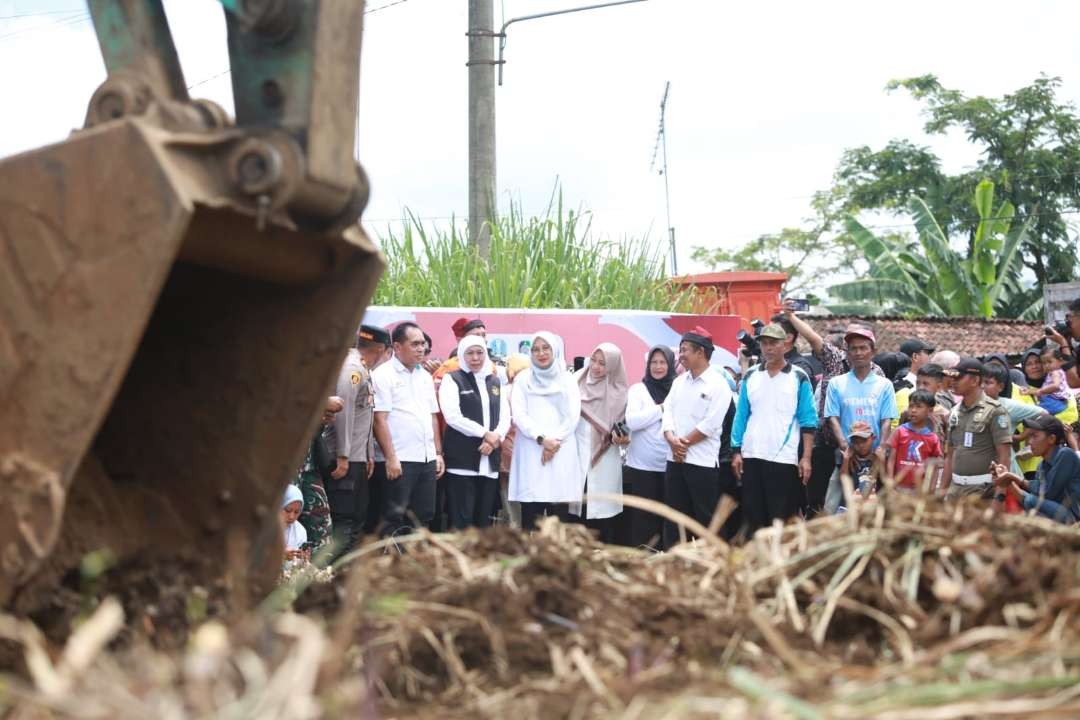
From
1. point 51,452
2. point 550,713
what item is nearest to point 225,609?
point 51,452

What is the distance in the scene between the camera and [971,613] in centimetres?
255

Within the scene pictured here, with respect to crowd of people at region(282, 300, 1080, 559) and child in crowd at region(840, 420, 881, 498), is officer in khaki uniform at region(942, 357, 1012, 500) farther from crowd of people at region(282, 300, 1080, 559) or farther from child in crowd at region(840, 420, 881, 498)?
child in crowd at region(840, 420, 881, 498)

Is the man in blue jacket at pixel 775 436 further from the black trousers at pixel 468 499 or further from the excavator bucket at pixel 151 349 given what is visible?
the excavator bucket at pixel 151 349

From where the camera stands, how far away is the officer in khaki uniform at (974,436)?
8031 mm

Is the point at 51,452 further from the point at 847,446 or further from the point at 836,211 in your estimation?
the point at 836,211

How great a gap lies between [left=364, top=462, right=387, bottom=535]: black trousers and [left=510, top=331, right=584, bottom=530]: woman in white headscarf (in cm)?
95

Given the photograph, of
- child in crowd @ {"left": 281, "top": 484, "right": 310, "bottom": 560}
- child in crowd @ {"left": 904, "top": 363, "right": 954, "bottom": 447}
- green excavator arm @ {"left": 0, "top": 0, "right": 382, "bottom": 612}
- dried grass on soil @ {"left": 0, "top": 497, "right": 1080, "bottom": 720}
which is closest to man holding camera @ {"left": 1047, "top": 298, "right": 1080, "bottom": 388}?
child in crowd @ {"left": 904, "top": 363, "right": 954, "bottom": 447}

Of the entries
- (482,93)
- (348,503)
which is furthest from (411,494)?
(482,93)

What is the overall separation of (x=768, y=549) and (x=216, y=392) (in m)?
1.47

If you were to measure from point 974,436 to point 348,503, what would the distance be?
4037mm

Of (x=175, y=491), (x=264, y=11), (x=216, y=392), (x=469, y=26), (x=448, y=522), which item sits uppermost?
(x=469, y=26)

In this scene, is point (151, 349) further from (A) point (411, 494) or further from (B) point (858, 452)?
(B) point (858, 452)

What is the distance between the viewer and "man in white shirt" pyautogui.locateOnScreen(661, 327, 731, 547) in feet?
30.0

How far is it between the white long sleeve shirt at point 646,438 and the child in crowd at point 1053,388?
2.83m
